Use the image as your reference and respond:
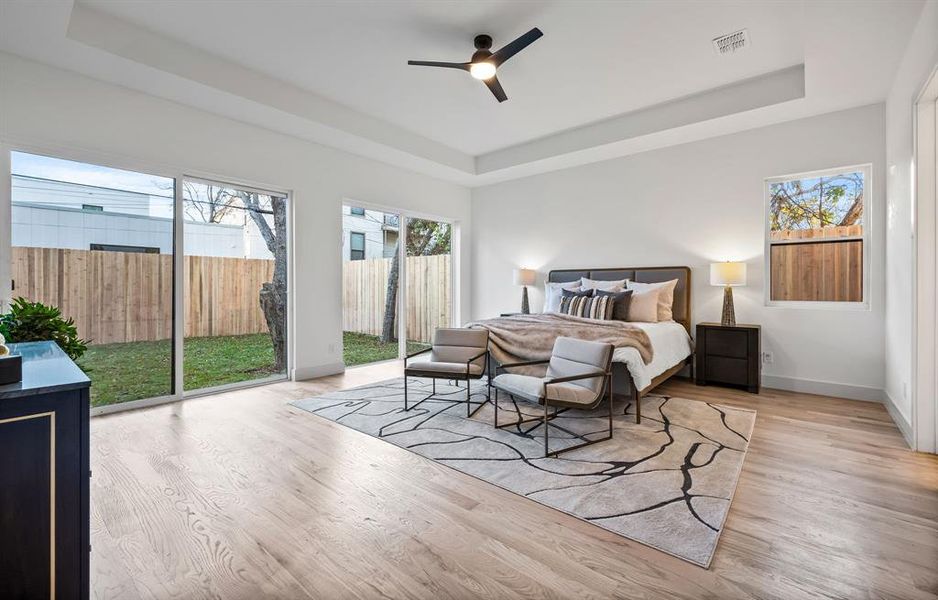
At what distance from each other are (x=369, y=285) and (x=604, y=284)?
3.16 meters

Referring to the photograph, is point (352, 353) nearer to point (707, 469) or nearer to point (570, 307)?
point (570, 307)

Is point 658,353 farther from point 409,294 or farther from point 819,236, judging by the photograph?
point 409,294

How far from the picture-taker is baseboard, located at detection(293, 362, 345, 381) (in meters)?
5.00

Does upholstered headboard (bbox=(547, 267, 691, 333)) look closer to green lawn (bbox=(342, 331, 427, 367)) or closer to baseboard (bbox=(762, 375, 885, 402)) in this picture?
baseboard (bbox=(762, 375, 885, 402))

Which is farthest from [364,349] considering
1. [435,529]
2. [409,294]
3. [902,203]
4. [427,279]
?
[902,203]

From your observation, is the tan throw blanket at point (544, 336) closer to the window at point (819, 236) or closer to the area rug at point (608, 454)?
the area rug at point (608, 454)

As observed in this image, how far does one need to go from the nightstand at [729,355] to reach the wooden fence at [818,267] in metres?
0.64

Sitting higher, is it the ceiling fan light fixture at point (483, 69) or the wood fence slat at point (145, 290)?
the ceiling fan light fixture at point (483, 69)

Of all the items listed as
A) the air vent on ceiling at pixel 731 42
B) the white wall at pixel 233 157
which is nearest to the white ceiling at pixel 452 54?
the air vent on ceiling at pixel 731 42

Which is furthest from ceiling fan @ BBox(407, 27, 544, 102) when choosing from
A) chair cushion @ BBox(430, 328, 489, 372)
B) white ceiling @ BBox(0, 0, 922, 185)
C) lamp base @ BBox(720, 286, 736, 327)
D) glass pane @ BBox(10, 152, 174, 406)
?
lamp base @ BBox(720, 286, 736, 327)

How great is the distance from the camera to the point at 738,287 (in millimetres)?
4871

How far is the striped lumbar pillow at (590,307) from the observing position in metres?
4.83

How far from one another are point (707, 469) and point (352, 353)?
174 inches

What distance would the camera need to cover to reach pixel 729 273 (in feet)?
14.8
